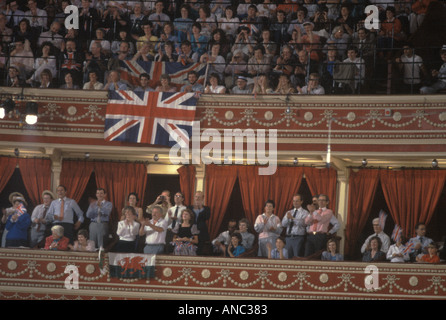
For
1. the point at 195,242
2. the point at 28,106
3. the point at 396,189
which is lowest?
the point at 195,242

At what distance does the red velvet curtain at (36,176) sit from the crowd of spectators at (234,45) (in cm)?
145

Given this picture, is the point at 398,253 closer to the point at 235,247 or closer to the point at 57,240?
the point at 235,247

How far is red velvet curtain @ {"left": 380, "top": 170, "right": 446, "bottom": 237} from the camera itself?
16.3 meters

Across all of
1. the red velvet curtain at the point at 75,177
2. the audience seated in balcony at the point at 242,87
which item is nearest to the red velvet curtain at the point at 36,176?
the red velvet curtain at the point at 75,177

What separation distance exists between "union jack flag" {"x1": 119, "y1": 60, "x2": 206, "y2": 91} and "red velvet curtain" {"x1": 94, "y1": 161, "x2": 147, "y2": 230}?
1.69 metres

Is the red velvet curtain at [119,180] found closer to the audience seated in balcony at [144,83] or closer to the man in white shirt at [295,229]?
the audience seated in balcony at [144,83]

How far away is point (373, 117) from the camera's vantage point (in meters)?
15.7

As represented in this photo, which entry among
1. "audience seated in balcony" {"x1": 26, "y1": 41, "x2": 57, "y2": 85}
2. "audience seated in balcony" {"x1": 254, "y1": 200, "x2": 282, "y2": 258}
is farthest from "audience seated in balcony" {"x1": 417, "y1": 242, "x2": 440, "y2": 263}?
"audience seated in balcony" {"x1": 26, "y1": 41, "x2": 57, "y2": 85}

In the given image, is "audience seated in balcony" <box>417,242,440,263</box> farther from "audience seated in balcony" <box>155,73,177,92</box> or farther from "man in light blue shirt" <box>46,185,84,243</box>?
"man in light blue shirt" <box>46,185,84,243</box>

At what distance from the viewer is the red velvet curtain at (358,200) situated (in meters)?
16.6

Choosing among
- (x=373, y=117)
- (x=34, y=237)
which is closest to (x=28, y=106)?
(x=34, y=237)
